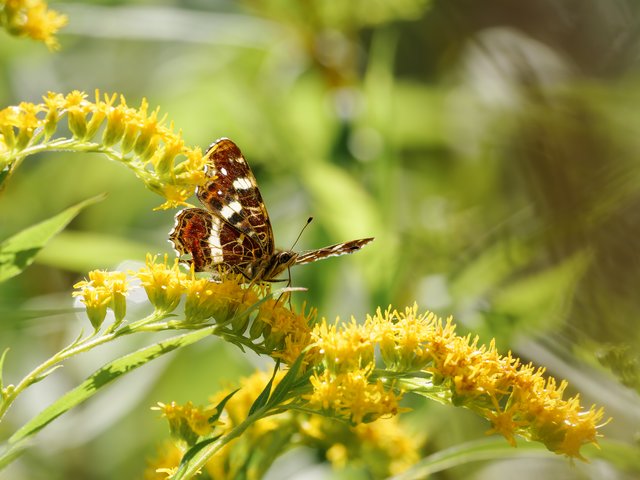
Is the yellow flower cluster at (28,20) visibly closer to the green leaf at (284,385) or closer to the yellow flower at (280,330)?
the yellow flower at (280,330)

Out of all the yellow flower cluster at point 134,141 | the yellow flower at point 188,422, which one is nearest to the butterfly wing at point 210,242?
the yellow flower cluster at point 134,141

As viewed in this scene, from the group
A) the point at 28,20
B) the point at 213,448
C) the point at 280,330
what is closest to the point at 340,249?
the point at 280,330

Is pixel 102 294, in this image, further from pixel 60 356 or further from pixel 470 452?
pixel 470 452

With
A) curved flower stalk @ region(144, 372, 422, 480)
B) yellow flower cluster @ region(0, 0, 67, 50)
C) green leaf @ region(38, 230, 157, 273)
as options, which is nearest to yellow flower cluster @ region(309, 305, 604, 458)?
curved flower stalk @ region(144, 372, 422, 480)

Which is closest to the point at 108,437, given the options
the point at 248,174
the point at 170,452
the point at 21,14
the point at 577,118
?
the point at 170,452

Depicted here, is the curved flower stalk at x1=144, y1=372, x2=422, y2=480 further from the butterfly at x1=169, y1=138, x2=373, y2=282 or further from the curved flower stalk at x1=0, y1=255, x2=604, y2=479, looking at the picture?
the butterfly at x1=169, y1=138, x2=373, y2=282

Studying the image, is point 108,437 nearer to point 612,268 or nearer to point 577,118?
point 612,268

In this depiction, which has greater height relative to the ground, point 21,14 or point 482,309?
point 21,14
